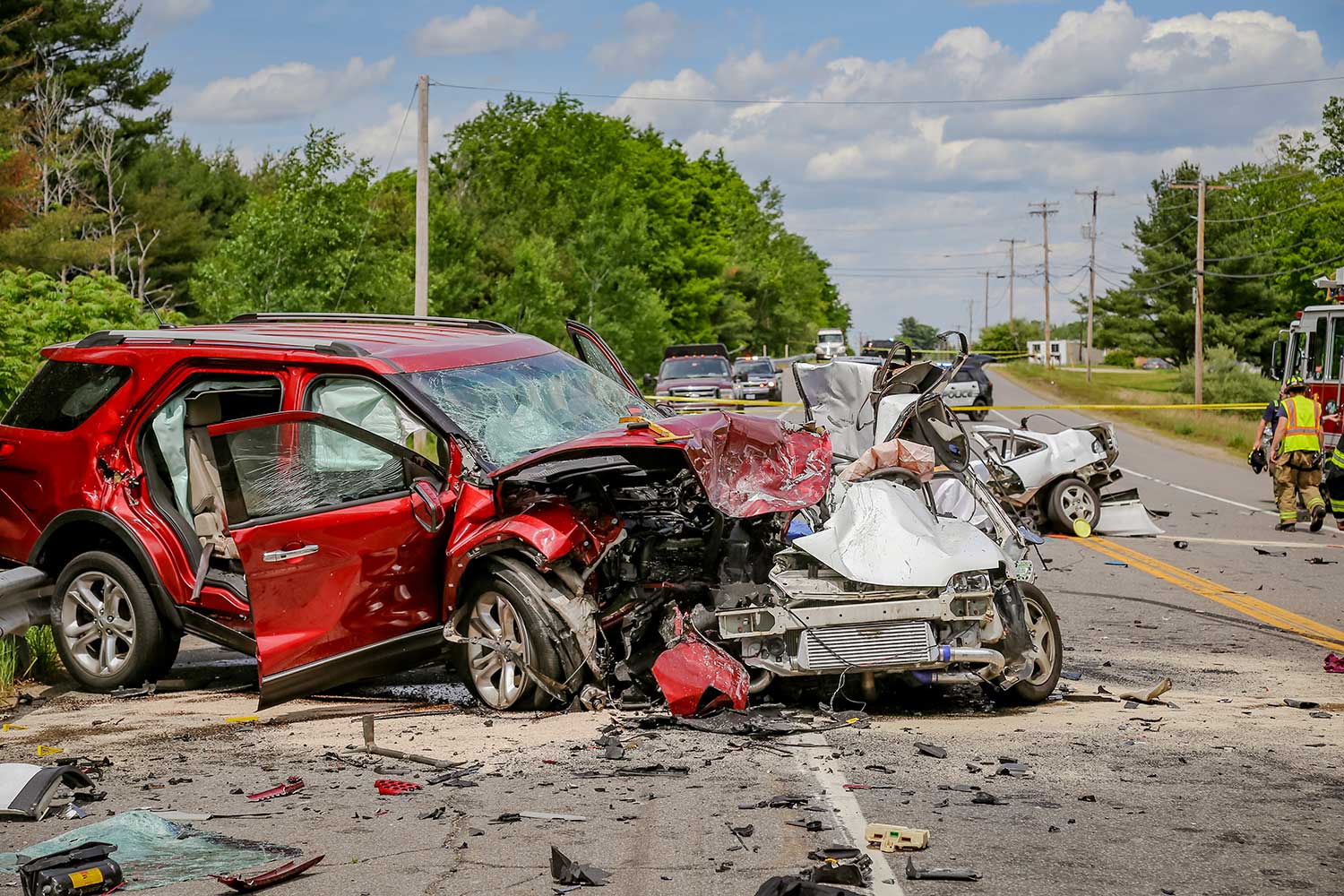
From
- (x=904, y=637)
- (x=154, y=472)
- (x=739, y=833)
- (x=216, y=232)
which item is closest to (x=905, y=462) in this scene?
(x=904, y=637)

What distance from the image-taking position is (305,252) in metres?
28.7

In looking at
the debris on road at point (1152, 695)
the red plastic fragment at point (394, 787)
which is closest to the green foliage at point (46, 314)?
the red plastic fragment at point (394, 787)

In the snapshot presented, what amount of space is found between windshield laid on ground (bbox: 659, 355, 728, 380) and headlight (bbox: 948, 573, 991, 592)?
1431 inches

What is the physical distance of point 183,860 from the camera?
514 cm

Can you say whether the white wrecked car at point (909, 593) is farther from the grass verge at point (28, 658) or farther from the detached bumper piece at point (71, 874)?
the grass verge at point (28, 658)

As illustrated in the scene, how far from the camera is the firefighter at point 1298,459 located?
18.1 metres

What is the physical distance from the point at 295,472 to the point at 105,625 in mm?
1835

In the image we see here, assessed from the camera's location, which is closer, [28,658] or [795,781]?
[795,781]

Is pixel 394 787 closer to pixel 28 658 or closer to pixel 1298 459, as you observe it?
pixel 28 658

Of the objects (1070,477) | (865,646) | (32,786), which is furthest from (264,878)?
(1070,477)

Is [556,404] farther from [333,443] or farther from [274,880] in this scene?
[274,880]

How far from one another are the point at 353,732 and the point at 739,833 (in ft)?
8.83

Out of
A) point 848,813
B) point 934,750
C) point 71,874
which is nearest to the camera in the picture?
point 71,874

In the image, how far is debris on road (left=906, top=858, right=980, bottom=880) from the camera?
476 centimetres
